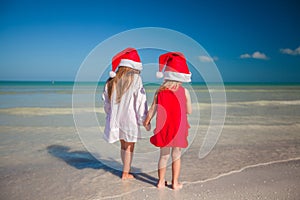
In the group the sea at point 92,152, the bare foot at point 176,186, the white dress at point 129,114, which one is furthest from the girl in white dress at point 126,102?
the bare foot at point 176,186

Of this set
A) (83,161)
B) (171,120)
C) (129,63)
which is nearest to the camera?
(171,120)

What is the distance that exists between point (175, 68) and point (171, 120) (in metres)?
0.59

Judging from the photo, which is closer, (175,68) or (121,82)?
(175,68)

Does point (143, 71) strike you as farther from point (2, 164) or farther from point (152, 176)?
point (2, 164)

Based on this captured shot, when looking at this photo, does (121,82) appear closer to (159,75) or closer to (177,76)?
(159,75)

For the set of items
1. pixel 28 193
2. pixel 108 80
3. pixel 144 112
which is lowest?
pixel 28 193

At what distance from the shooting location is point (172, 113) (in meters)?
2.83

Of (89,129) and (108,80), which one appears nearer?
(108,80)

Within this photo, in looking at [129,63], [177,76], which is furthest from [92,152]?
[177,76]

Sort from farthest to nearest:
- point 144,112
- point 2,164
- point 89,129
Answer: point 89,129 < point 2,164 < point 144,112

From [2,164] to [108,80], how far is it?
1.97 metres

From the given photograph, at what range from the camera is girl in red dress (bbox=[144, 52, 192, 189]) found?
110 inches

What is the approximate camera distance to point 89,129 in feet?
19.4

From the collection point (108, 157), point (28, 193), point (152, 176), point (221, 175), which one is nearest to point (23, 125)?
point (108, 157)
